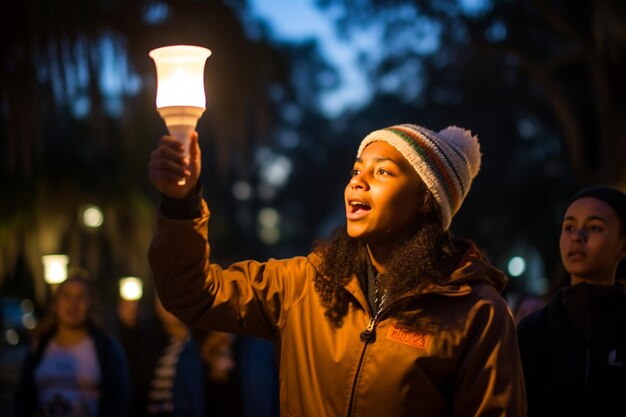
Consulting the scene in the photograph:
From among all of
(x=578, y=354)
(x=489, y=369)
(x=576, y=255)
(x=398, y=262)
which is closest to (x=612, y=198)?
(x=576, y=255)

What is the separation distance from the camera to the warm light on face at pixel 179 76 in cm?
233

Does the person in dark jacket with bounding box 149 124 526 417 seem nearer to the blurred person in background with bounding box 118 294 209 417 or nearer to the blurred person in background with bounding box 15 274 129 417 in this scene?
the blurred person in background with bounding box 118 294 209 417

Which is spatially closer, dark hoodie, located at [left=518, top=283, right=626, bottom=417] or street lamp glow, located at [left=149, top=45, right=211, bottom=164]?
street lamp glow, located at [left=149, top=45, right=211, bottom=164]

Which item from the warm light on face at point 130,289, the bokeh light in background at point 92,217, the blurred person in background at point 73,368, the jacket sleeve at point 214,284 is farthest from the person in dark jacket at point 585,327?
the bokeh light in background at point 92,217

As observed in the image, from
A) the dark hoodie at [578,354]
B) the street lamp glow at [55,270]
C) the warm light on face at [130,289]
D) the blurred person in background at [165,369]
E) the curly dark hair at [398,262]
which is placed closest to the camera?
the curly dark hair at [398,262]

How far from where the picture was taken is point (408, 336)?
256cm

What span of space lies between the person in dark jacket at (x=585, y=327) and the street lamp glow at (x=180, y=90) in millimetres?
1964

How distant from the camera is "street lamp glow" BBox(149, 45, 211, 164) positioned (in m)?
2.33

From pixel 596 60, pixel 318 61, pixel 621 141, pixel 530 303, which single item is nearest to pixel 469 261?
pixel 530 303

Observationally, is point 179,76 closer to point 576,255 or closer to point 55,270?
point 576,255

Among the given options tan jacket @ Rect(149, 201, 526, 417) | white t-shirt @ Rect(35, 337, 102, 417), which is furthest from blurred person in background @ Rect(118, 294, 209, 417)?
tan jacket @ Rect(149, 201, 526, 417)

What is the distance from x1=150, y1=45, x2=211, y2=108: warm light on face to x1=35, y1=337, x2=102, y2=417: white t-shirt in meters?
3.73

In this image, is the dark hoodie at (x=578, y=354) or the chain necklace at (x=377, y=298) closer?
the chain necklace at (x=377, y=298)

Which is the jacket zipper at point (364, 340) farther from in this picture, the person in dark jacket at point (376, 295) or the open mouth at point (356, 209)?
the open mouth at point (356, 209)
